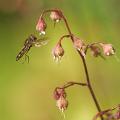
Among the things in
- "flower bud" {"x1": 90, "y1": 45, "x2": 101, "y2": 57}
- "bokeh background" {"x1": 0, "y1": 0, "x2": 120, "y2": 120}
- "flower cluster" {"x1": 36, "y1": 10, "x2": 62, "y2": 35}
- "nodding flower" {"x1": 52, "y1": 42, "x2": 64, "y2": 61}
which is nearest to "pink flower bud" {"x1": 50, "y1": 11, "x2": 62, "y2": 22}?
"flower cluster" {"x1": 36, "y1": 10, "x2": 62, "y2": 35}

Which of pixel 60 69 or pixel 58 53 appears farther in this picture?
pixel 60 69

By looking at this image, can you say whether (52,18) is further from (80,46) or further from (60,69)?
(60,69)

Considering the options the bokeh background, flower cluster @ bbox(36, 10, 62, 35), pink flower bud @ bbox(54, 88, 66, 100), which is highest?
the bokeh background

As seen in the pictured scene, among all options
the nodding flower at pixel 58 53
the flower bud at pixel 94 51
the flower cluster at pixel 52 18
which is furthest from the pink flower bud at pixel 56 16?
the flower bud at pixel 94 51

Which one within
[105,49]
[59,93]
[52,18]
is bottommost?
[59,93]

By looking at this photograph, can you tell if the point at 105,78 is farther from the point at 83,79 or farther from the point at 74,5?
the point at 74,5

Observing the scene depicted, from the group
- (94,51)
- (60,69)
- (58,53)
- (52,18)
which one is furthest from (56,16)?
(60,69)

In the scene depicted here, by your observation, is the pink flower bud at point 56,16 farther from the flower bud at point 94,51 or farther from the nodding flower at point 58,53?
the flower bud at point 94,51

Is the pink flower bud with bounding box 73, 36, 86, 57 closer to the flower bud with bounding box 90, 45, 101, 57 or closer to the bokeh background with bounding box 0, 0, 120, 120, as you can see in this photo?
the flower bud with bounding box 90, 45, 101, 57

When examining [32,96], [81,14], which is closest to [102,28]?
[81,14]
